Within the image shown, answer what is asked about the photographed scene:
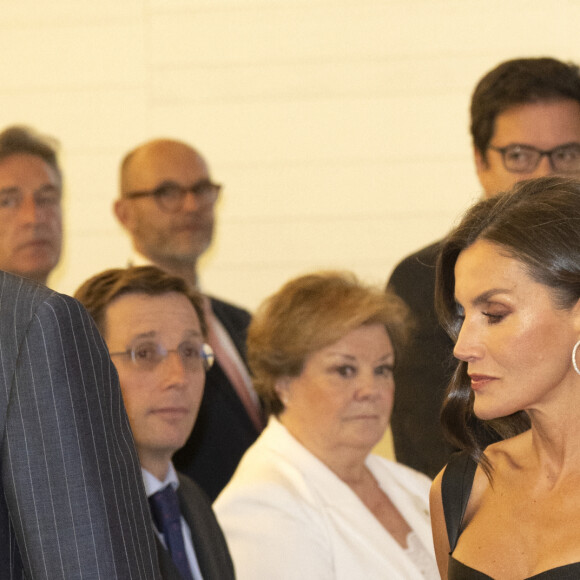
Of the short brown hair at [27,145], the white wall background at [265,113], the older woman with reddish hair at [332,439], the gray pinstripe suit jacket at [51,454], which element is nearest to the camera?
the gray pinstripe suit jacket at [51,454]

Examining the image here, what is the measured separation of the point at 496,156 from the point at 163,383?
1007mm

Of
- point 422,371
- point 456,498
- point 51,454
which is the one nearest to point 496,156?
point 422,371

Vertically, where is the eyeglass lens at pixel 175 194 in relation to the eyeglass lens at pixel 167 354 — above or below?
above

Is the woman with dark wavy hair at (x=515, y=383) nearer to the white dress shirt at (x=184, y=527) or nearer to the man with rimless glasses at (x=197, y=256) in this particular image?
the white dress shirt at (x=184, y=527)

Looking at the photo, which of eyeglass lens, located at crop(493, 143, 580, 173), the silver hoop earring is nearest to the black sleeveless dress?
the silver hoop earring

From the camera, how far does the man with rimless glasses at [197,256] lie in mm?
3049

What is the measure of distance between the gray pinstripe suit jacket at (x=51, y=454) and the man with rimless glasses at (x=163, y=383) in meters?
1.03

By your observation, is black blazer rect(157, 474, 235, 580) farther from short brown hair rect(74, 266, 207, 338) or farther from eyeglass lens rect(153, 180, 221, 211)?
eyeglass lens rect(153, 180, 221, 211)

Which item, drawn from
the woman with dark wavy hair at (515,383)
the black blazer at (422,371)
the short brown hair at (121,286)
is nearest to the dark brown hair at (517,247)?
the woman with dark wavy hair at (515,383)

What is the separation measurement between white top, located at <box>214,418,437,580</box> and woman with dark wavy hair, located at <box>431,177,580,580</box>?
0.55 metres

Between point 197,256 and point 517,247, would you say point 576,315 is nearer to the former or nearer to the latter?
point 517,247

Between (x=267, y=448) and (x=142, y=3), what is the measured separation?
2388 mm

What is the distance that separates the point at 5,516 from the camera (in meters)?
1.13

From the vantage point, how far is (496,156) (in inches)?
103
